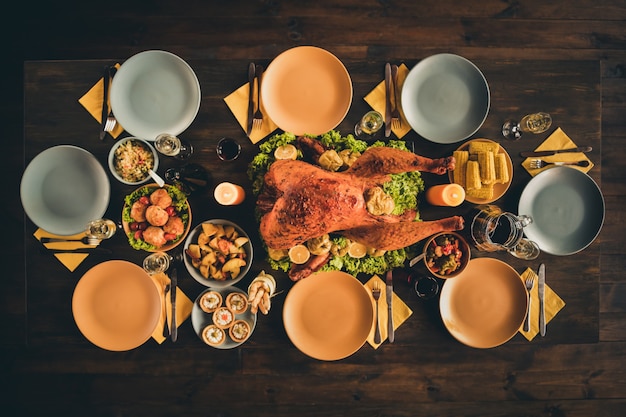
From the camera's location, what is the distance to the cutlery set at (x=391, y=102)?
6.91ft

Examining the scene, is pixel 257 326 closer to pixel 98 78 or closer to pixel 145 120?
pixel 145 120

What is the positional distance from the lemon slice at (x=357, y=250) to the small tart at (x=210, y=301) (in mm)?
733

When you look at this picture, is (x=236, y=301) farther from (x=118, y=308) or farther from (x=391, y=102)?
(x=391, y=102)

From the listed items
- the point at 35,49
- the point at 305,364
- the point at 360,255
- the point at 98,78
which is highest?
the point at 98,78

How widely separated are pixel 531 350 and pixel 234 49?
2.78 metres

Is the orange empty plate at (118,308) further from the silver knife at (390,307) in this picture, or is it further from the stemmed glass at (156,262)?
the silver knife at (390,307)

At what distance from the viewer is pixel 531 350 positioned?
7.63 feet

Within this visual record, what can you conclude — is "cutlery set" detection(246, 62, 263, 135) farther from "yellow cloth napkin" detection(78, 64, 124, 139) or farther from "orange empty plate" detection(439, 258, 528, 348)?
"orange empty plate" detection(439, 258, 528, 348)

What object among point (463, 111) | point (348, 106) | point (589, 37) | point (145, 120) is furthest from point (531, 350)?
point (145, 120)

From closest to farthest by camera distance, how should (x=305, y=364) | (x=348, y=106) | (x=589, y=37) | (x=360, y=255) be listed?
(x=360, y=255) < (x=348, y=106) < (x=305, y=364) < (x=589, y=37)

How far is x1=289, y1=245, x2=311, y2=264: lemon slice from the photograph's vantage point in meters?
1.87

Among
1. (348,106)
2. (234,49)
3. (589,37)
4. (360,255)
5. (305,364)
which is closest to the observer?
(360,255)

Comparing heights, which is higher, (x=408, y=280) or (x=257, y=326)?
(x=408, y=280)

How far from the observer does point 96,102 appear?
2119 mm
